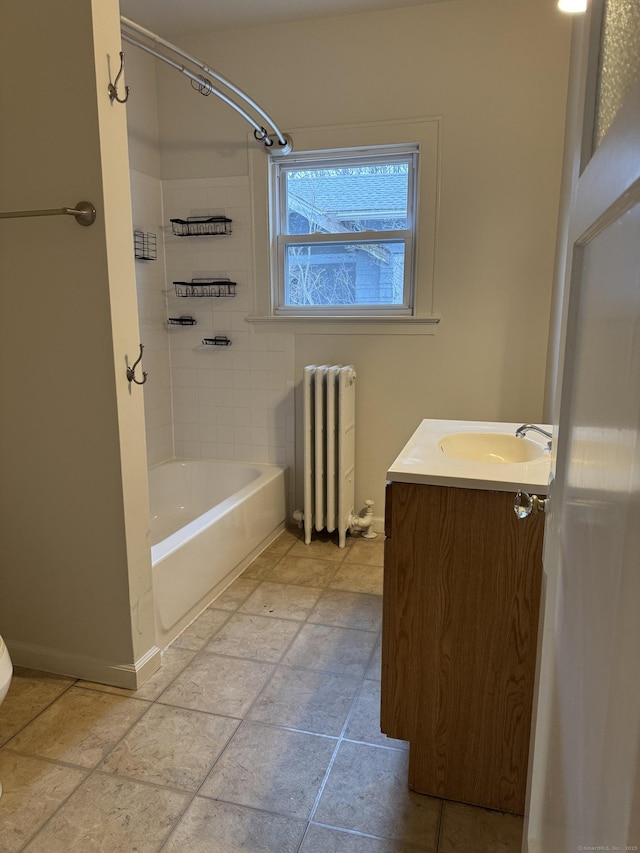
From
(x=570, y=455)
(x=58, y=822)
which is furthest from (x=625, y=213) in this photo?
(x=58, y=822)

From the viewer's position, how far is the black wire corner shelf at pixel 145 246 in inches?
122

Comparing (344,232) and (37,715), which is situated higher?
(344,232)

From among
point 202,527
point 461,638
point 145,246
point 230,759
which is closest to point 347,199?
point 145,246

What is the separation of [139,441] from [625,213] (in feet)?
5.55

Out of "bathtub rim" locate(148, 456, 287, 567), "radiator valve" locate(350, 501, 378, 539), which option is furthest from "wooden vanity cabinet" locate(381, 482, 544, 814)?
"radiator valve" locate(350, 501, 378, 539)

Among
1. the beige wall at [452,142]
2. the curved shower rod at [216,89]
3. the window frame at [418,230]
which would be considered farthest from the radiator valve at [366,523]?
the curved shower rod at [216,89]

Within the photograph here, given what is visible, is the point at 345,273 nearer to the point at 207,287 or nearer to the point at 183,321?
the point at 207,287

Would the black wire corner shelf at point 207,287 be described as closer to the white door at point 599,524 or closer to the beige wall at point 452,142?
the beige wall at point 452,142

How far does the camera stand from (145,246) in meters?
3.17

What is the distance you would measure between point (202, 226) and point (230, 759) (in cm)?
266

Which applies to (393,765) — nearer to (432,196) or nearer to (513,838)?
(513,838)

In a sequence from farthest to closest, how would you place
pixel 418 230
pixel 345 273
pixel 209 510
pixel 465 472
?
pixel 345 273, pixel 209 510, pixel 418 230, pixel 465 472

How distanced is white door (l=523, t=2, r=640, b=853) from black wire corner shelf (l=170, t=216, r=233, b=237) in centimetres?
265

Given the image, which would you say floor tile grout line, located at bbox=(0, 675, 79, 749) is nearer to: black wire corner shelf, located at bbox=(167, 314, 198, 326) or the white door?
the white door
